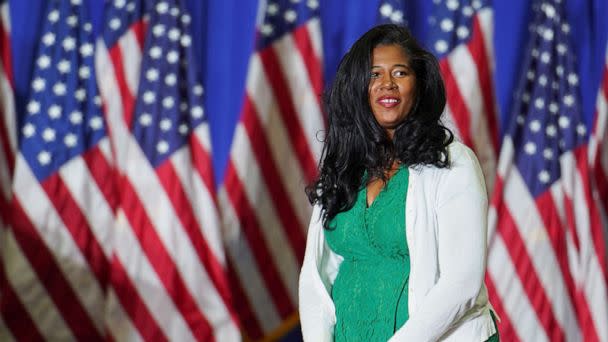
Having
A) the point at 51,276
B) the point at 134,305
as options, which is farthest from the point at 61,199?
the point at 134,305

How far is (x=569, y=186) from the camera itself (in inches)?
190

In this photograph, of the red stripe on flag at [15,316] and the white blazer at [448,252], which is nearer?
the white blazer at [448,252]

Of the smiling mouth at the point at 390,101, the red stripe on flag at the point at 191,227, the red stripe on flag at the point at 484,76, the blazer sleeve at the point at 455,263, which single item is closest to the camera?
the blazer sleeve at the point at 455,263

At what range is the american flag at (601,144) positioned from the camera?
4891mm

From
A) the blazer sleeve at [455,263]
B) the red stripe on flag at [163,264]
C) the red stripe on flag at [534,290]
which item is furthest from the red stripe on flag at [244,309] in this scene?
the blazer sleeve at [455,263]

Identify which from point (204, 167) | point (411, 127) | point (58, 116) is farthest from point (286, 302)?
point (411, 127)

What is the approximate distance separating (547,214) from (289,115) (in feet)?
4.50

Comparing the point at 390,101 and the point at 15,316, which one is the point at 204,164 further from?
the point at 390,101

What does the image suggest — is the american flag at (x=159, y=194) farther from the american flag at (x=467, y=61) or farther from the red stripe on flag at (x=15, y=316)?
the american flag at (x=467, y=61)

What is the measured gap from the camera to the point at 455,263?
6.55 feet

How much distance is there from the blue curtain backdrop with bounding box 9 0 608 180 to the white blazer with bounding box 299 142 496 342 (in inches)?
115

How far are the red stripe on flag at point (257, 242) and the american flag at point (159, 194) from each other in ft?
0.40

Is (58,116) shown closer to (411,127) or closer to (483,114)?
(483,114)

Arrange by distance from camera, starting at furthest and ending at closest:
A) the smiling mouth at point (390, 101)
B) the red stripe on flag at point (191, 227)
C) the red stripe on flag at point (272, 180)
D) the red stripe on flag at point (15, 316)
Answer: the red stripe on flag at point (272, 180), the red stripe on flag at point (191, 227), the red stripe on flag at point (15, 316), the smiling mouth at point (390, 101)
